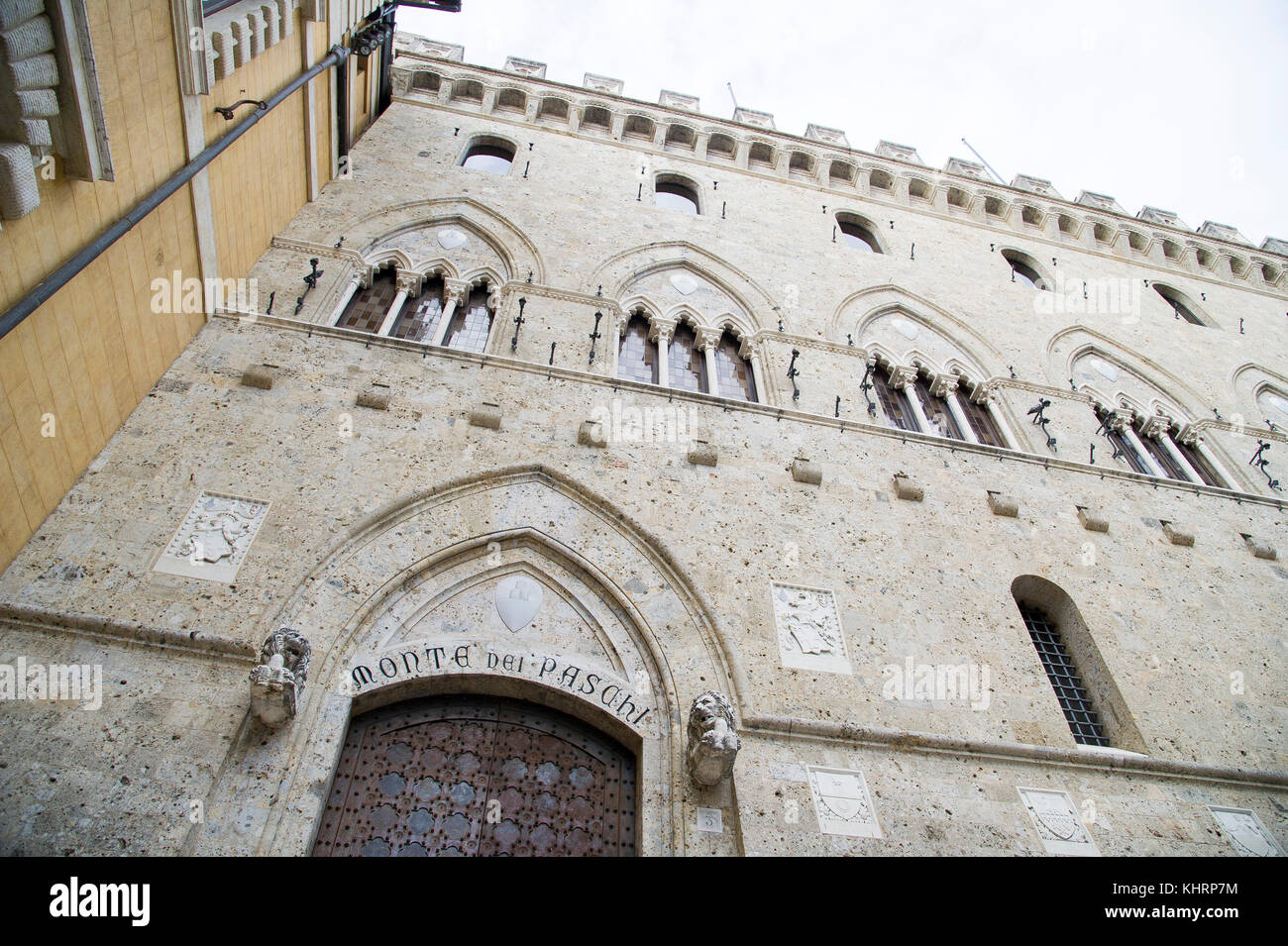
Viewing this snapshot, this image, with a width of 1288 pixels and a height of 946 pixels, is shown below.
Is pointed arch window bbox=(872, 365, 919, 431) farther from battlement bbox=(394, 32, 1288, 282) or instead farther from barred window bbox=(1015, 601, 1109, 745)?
battlement bbox=(394, 32, 1288, 282)

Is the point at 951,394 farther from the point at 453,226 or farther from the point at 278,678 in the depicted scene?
the point at 278,678

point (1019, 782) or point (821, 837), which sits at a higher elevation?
point (1019, 782)

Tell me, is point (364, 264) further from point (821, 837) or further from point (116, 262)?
point (821, 837)

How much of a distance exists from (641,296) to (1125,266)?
30.3 ft

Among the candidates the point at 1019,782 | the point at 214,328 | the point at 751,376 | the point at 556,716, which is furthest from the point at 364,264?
the point at 1019,782

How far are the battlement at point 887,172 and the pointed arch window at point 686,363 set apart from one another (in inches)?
180

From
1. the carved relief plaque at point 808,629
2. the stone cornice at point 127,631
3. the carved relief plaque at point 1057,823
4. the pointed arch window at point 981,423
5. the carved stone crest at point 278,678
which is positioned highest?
the pointed arch window at point 981,423

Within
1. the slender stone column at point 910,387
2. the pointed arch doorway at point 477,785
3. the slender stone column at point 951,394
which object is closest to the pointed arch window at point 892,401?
the slender stone column at point 910,387

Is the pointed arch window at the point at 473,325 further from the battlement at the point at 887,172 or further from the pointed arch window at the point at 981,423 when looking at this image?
the pointed arch window at the point at 981,423

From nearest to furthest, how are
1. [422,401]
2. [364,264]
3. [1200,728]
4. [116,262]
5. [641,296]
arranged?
[116,262] → [1200,728] → [422,401] → [364,264] → [641,296]

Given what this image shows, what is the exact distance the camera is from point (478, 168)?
10266 mm

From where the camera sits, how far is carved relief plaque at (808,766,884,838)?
171 inches

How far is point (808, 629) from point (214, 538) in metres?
4.11

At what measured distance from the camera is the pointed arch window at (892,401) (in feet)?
27.6
